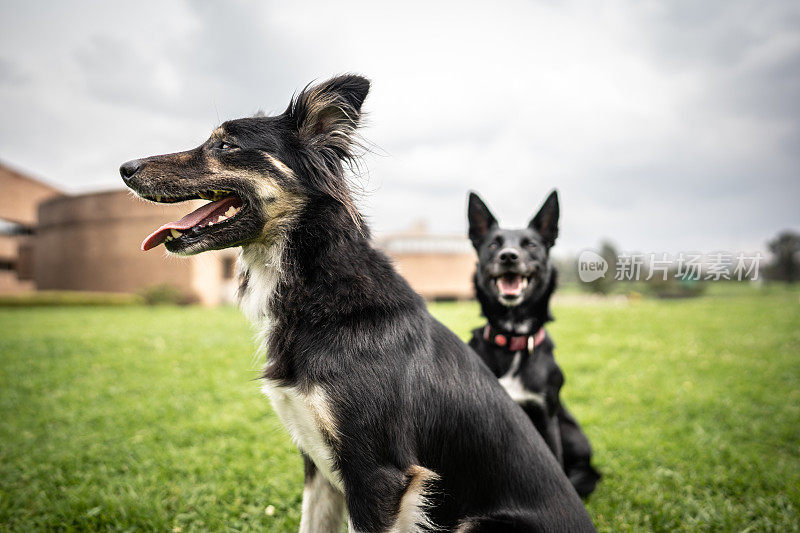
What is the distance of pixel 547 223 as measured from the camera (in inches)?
155

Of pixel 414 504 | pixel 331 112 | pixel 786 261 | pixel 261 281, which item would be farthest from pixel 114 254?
pixel 786 261

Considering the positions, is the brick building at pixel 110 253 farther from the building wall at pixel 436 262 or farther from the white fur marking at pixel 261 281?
the white fur marking at pixel 261 281

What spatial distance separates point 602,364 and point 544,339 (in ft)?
20.2

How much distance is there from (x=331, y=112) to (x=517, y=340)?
7.08 feet

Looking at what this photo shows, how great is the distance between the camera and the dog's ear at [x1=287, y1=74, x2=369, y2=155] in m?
2.55

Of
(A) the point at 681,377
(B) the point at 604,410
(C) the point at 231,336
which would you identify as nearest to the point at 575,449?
(B) the point at 604,410

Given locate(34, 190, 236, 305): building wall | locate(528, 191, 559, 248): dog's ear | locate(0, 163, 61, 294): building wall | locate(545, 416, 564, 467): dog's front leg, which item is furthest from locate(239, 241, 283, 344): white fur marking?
locate(0, 163, 61, 294): building wall

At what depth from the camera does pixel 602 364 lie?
9.04 m

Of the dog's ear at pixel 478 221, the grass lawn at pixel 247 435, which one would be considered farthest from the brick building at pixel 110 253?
the dog's ear at pixel 478 221

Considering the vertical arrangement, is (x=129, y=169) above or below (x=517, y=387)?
above

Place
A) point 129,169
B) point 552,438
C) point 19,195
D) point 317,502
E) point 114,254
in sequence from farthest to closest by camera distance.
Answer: point 19,195 < point 114,254 < point 552,438 < point 317,502 < point 129,169

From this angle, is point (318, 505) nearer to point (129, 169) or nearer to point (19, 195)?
point (129, 169)

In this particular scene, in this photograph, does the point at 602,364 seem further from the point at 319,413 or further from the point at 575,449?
the point at 319,413

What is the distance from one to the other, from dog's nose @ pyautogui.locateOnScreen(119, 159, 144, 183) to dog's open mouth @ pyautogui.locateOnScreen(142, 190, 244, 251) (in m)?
0.14
